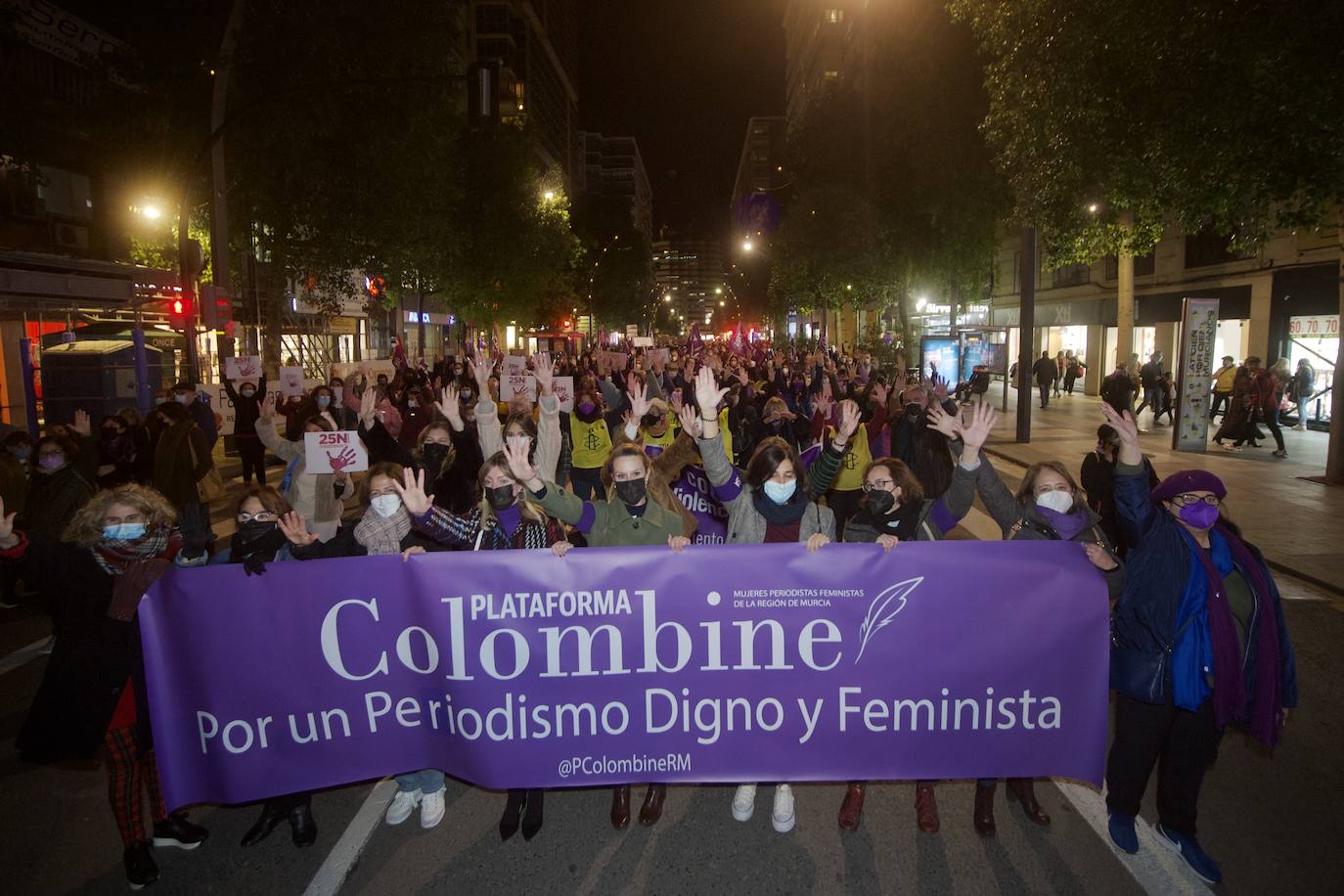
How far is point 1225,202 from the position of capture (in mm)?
11195

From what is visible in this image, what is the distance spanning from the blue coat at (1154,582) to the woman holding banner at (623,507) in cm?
211

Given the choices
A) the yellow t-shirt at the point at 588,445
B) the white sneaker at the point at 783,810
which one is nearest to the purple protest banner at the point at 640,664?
the white sneaker at the point at 783,810

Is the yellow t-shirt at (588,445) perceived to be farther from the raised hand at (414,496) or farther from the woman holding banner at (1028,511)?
the woman holding banner at (1028,511)

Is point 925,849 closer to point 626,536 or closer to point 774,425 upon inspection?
point 626,536

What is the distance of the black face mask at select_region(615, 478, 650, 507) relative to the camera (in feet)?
14.9

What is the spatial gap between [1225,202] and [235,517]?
12.5m

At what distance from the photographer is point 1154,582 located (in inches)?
143

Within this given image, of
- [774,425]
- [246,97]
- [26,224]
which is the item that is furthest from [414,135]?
[774,425]

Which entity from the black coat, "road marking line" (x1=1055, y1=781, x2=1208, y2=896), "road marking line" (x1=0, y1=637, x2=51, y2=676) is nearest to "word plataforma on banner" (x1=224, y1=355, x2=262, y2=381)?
"road marking line" (x1=0, y1=637, x2=51, y2=676)

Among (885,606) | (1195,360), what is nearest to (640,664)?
(885,606)

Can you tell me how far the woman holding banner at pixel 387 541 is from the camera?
4.07 meters

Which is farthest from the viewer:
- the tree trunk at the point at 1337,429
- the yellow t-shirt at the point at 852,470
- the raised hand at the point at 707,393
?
the tree trunk at the point at 1337,429

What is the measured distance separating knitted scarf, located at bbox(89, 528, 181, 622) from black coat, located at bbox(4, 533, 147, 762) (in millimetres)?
45

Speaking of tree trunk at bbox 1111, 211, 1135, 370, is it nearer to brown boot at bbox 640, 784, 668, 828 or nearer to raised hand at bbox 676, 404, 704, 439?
raised hand at bbox 676, 404, 704, 439
